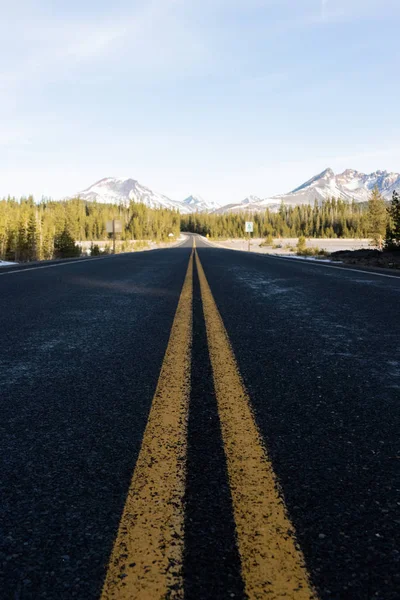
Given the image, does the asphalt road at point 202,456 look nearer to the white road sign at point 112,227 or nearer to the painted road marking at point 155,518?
the painted road marking at point 155,518

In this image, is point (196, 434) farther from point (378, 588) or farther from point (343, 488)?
point (378, 588)

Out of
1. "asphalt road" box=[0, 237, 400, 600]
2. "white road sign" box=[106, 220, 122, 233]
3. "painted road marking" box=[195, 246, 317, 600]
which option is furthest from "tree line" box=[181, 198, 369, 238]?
"painted road marking" box=[195, 246, 317, 600]

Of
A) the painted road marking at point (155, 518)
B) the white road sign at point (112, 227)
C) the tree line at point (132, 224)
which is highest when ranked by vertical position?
the tree line at point (132, 224)

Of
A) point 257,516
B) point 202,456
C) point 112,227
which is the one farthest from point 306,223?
point 257,516

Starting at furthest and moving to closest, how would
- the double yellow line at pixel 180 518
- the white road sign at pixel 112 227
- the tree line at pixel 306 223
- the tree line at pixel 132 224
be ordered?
the tree line at pixel 306 223 < the tree line at pixel 132 224 < the white road sign at pixel 112 227 < the double yellow line at pixel 180 518

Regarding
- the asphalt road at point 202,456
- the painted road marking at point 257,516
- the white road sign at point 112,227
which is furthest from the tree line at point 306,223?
the painted road marking at point 257,516

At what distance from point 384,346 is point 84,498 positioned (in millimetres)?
2979

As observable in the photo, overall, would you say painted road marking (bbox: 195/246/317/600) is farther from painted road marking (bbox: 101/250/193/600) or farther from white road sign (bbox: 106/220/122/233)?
white road sign (bbox: 106/220/122/233)

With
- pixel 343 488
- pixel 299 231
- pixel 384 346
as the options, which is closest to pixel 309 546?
pixel 343 488

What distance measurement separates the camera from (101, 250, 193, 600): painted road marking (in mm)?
1072

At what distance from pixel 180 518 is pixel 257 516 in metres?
0.24

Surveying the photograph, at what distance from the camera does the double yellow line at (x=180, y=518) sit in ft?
3.51

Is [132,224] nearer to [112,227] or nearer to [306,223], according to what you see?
[306,223]

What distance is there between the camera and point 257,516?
134cm
